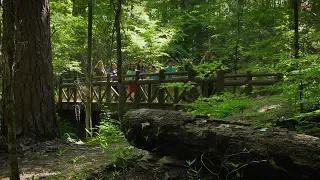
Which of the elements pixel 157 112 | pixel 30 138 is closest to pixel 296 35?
pixel 157 112

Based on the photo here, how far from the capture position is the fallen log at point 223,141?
3117 mm

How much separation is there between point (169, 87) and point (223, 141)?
23.4 ft

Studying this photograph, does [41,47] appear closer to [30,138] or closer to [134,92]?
[30,138]

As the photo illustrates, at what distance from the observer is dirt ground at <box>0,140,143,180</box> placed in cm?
463

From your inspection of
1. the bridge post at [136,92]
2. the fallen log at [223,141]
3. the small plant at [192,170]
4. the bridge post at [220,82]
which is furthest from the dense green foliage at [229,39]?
the bridge post at [136,92]

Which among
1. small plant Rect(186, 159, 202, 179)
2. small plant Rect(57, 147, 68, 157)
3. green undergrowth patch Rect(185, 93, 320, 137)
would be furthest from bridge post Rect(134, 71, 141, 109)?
small plant Rect(186, 159, 202, 179)

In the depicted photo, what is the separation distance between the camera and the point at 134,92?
1263 cm

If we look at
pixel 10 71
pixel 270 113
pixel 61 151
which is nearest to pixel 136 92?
pixel 61 151

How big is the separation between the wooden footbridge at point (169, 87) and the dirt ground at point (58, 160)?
3253 millimetres

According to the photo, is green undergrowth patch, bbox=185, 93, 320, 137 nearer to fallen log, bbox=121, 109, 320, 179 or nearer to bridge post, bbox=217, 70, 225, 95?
fallen log, bbox=121, 109, 320, 179

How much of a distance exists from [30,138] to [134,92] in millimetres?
6778

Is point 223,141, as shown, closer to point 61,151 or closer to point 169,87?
point 61,151

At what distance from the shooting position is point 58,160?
17.8 ft

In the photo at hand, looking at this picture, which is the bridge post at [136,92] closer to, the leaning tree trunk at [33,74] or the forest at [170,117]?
the forest at [170,117]
